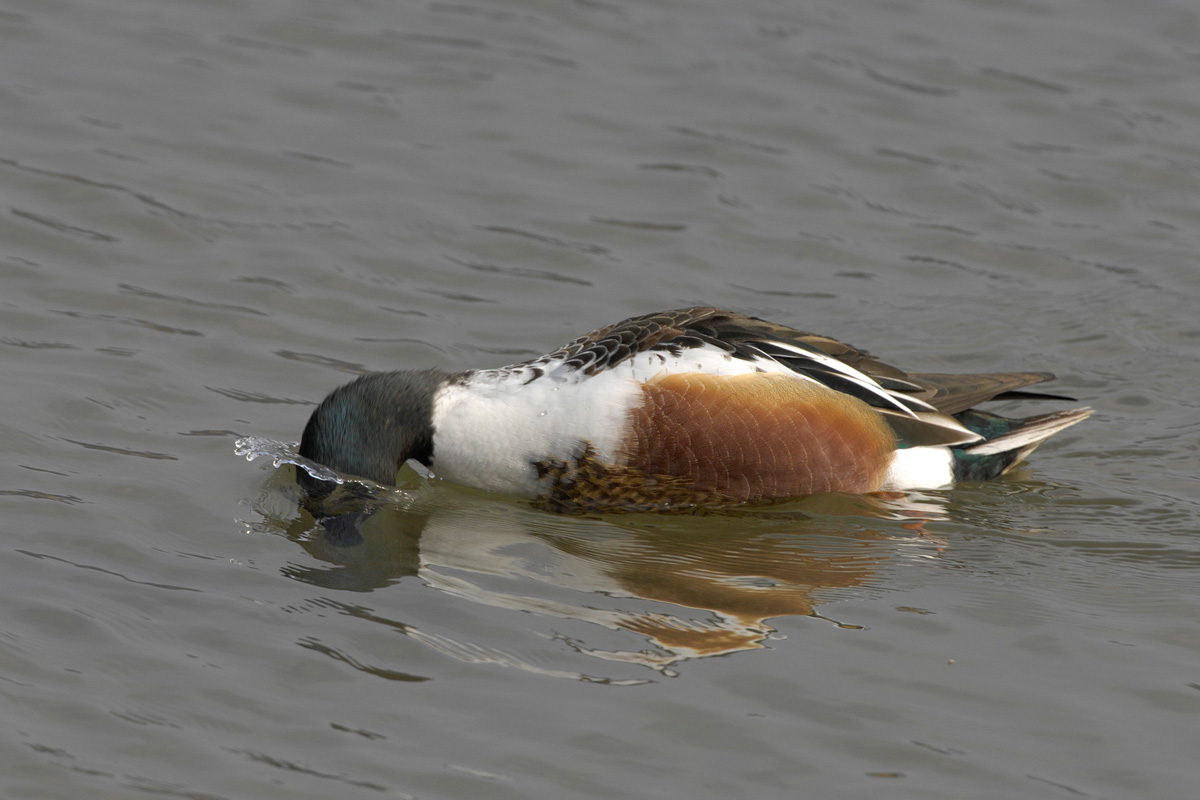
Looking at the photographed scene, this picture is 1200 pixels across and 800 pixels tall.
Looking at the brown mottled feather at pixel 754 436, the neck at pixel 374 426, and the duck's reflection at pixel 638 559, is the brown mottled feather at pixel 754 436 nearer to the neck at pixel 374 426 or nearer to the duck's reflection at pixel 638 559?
the duck's reflection at pixel 638 559

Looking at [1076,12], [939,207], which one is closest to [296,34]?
[939,207]

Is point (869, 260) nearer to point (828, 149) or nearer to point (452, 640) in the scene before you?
point (828, 149)

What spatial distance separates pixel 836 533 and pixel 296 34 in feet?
22.1

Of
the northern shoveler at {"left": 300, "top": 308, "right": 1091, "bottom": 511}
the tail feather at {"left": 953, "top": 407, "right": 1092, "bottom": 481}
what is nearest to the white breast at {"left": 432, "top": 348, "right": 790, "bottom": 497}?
the northern shoveler at {"left": 300, "top": 308, "right": 1091, "bottom": 511}

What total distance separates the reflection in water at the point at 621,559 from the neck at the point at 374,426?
0.77 ft

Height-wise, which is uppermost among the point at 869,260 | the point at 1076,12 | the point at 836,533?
the point at 1076,12

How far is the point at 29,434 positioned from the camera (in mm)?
6941

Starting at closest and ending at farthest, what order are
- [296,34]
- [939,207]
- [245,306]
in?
[245,306]
[939,207]
[296,34]

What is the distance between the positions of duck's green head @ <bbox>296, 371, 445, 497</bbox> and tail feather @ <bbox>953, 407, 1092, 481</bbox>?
8.18ft

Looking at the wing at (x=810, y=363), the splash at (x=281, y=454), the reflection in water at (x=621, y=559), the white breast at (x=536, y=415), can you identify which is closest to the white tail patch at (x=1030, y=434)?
the wing at (x=810, y=363)

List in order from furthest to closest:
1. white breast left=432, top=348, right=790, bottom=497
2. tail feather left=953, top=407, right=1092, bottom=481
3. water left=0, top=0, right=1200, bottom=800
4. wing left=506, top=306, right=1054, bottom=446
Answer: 1. tail feather left=953, top=407, right=1092, bottom=481
2. wing left=506, top=306, right=1054, bottom=446
3. white breast left=432, top=348, right=790, bottom=497
4. water left=0, top=0, right=1200, bottom=800

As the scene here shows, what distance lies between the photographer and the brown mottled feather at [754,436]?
20.9 feet

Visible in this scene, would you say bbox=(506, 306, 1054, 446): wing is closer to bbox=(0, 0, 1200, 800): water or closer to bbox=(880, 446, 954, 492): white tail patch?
bbox=(880, 446, 954, 492): white tail patch

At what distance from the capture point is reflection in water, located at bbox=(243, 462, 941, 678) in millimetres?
5602
